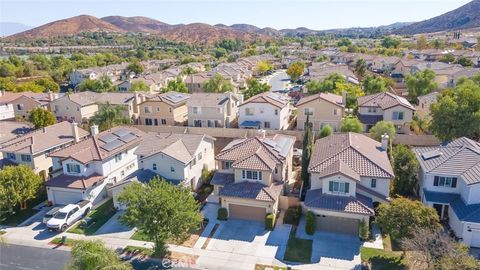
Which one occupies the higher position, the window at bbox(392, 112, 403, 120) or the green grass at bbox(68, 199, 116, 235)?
the window at bbox(392, 112, 403, 120)

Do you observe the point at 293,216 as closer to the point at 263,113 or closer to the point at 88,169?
the point at 88,169

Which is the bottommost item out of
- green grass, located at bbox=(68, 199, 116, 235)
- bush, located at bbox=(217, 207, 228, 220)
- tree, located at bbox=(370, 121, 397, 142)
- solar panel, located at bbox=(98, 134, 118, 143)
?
green grass, located at bbox=(68, 199, 116, 235)

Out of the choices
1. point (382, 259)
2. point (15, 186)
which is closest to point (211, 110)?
point (15, 186)

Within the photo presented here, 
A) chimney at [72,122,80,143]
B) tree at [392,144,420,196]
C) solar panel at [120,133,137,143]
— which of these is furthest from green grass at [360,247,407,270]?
chimney at [72,122,80,143]

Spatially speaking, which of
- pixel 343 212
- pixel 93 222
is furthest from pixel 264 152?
pixel 93 222

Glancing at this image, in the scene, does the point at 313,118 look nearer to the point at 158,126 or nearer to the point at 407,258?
the point at 158,126

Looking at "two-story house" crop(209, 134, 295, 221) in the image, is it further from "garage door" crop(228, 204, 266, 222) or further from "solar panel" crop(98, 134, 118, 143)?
"solar panel" crop(98, 134, 118, 143)

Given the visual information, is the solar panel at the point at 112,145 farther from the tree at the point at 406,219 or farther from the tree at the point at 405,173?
the tree at the point at 405,173
